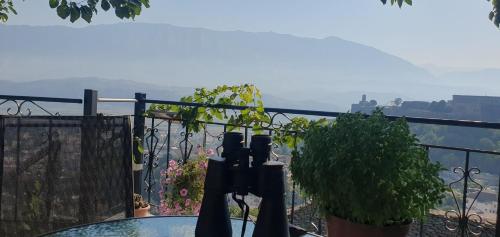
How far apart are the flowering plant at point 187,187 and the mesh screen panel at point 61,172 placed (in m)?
1.30

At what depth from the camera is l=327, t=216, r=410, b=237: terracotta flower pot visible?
57.6 inches

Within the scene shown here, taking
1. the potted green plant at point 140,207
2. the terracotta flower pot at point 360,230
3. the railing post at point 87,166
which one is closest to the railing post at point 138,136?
the potted green plant at point 140,207

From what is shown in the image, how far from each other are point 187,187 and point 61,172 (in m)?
1.58

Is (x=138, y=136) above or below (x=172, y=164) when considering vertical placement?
above

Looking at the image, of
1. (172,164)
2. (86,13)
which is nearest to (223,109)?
(172,164)

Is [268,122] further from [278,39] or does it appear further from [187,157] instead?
[278,39]

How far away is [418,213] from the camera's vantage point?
1499 millimetres

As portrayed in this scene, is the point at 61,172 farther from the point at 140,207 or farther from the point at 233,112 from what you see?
the point at 233,112

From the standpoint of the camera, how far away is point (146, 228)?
148cm

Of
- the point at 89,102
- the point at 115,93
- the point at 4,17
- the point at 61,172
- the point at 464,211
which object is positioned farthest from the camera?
the point at 115,93

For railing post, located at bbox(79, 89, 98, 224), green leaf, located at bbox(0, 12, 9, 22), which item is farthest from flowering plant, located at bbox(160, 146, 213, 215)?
green leaf, located at bbox(0, 12, 9, 22)

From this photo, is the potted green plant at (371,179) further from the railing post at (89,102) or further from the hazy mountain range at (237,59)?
the hazy mountain range at (237,59)

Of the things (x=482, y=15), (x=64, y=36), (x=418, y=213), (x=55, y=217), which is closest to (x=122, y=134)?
(x=55, y=217)

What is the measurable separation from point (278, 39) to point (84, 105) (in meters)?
114
